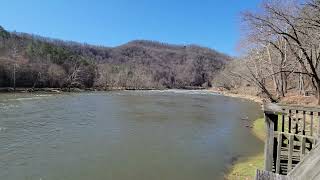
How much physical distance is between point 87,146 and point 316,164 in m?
14.3

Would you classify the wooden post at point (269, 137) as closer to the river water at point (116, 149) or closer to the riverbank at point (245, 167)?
the riverbank at point (245, 167)

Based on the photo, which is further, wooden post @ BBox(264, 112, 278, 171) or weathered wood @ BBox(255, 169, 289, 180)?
wooden post @ BBox(264, 112, 278, 171)

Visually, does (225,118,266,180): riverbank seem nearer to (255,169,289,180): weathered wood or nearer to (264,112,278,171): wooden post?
(264,112,278,171): wooden post

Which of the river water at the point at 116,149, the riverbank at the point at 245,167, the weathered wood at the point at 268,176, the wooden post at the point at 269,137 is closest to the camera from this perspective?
the weathered wood at the point at 268,176

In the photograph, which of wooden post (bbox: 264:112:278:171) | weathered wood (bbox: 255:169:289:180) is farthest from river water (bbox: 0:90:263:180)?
weathered wood (bbox: 255:169:289:180)

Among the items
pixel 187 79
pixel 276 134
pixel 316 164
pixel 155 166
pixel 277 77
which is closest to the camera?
pixel 316 164

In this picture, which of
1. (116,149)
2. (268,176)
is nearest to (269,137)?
(268,176)

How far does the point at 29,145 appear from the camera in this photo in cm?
1506

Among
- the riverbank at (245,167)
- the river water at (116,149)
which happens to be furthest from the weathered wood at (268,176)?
the river water at (116,149)

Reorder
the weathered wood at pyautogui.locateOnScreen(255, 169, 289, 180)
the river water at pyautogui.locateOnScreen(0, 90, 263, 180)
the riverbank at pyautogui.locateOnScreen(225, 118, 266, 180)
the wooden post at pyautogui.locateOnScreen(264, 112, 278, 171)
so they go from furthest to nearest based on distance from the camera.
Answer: the river water at pyautogui.locateOnScreen(0, 90, 263, 180) < the riverbank at pyautogui.locateOnScreen(225, 118, 266, 180) < the wooden post at pyautogui.locateOnScreen(264, 112, 278, 171) < the weathered wood at pyautogui.locateOnScreen(255, 169, 289, 180)

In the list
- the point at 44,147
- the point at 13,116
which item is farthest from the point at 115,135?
the point at 13,116

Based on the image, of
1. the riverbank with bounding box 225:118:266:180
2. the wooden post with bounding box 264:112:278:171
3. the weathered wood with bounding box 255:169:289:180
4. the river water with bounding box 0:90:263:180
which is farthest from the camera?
the river water with bounding box 0:90:263:180

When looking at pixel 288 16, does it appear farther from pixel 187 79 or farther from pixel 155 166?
pixel 187 79

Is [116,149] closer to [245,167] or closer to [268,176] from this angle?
[245,167]
